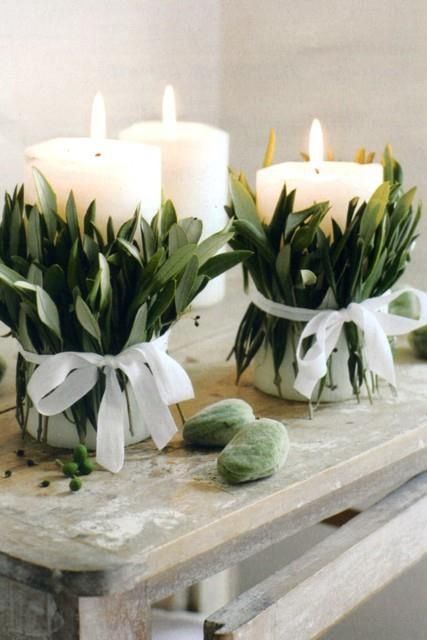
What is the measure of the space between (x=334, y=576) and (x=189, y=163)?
41 centimetres

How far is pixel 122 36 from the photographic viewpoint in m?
1.05

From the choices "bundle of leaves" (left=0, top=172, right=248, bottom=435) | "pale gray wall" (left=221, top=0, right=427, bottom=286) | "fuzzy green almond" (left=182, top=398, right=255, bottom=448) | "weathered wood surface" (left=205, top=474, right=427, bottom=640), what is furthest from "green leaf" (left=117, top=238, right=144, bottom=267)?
"pale gray wall" (left=221, top=0, right=427, bottom=286)

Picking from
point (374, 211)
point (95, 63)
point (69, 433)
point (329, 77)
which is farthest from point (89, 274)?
point (329, 77)

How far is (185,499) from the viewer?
2.02ft

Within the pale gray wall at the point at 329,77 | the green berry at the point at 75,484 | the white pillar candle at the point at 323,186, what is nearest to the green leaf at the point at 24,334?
the green berry at the point at 75,484

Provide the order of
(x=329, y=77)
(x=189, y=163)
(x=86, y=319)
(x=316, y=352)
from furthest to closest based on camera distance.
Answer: (x=329, y=77) → (x=189, y=163) → (x=316, y=352) → (x=86, y=319)

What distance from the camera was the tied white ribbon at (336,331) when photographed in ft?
2.43

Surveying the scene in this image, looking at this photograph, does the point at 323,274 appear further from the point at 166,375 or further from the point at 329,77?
the point at 329,77

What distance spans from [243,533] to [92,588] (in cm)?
13

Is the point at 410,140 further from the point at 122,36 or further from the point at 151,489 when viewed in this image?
the point at 151,489

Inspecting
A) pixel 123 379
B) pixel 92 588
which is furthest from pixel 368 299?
pixel 92 588

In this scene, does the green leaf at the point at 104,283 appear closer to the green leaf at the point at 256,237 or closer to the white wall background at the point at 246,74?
the green leaf at the point at 256,237

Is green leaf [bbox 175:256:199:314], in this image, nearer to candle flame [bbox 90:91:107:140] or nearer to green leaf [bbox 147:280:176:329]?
green leaf [bbox 147:280:176:329]

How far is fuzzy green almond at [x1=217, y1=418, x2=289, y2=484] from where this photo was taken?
63cm
